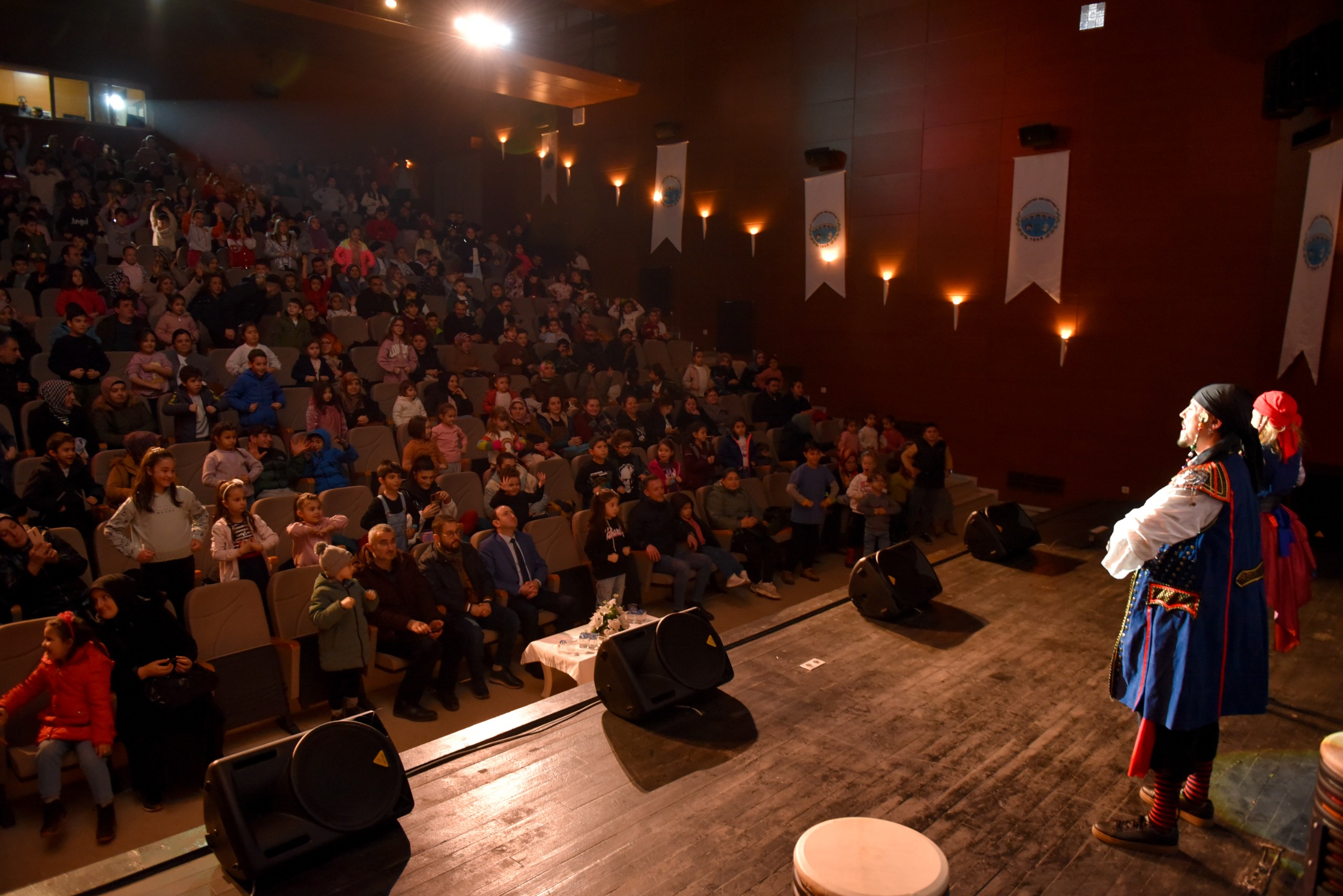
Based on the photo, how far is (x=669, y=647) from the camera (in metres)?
3.46

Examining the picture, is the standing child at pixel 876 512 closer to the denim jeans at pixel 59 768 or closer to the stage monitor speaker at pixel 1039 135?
the stage monitor speaker at pixel 1039 135

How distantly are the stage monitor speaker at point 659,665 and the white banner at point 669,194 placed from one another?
29.5 ft

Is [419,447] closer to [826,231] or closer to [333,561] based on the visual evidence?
[333,561]

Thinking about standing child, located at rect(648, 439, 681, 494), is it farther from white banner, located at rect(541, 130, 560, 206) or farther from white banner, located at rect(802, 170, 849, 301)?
white banner, located at rect(541, 130, 560, 206)

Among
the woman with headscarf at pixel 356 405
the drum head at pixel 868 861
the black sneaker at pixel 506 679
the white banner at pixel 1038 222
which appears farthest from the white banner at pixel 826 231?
the drum head at pixel 868 861

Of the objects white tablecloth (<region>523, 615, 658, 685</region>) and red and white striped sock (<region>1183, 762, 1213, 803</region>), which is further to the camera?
white tablecloth (<region>523, 615, 658, 685</region>)

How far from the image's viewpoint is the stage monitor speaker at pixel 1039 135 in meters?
8.30

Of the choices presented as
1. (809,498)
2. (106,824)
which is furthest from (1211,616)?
(809,498)

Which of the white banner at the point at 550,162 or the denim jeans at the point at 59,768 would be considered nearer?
the denim jeans at the point at 59,768

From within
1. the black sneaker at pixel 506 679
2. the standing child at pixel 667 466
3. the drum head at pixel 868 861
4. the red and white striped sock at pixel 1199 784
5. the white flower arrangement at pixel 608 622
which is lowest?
the black sneaker at pixel 506 679

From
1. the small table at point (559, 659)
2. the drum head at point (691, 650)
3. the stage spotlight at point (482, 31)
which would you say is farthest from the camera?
the stage spotlight at point (482, 31)

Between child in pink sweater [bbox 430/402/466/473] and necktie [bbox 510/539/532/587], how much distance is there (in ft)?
4.77

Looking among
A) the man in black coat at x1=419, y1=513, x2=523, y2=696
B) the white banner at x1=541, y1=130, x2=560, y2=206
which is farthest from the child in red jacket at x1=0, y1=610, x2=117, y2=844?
the white banner at x1=541, y1=130, x2=560, y2=206

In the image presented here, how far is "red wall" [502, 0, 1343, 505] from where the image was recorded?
24.5ft
